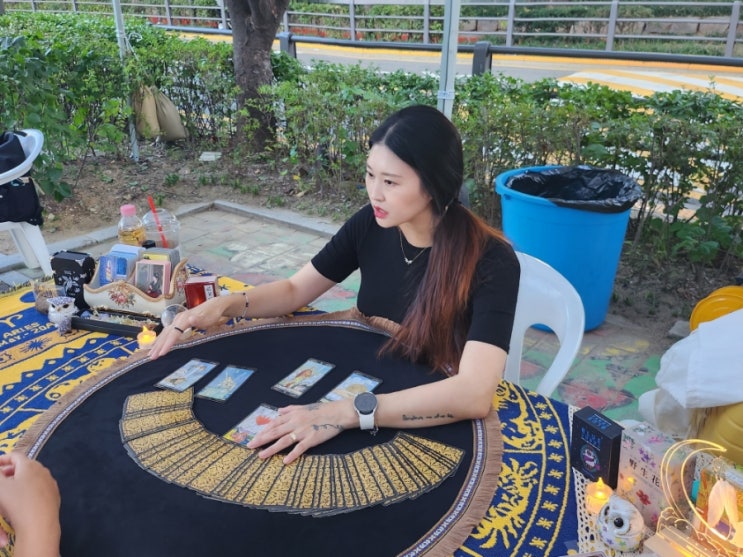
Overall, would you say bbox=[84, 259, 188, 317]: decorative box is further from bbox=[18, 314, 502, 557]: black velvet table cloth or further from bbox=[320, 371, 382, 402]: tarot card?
bbox=[320, 371, 382, 402]: tarot card

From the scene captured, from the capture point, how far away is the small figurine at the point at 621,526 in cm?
106

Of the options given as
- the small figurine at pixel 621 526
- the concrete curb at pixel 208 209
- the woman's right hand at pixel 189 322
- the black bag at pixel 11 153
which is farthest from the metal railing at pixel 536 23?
the small figurine at pixel 621 526

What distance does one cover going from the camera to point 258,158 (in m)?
6.07

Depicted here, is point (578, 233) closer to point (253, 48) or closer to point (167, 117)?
point (253, 48)

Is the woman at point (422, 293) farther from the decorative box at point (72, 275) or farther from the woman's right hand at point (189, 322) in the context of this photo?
the decorative box at point (72, 275)

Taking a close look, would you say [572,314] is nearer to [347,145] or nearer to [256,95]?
[347,145]

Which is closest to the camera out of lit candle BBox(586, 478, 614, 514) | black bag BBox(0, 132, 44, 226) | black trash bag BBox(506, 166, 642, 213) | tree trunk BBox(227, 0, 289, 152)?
lit candle BBox(586, 478, 614, 514)

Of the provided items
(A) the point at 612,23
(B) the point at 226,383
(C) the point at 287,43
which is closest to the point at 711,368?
(B) the point at 226,383

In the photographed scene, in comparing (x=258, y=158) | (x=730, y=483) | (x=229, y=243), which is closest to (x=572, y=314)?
(x=730, y=483)

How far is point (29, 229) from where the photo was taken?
3.72 metres

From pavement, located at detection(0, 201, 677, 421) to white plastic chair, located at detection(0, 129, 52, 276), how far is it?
12cm

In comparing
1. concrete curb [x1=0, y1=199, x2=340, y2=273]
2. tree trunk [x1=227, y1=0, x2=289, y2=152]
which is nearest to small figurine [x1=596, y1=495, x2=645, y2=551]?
concrete curb [x1=0, y1=199, x2=340, y2=273]

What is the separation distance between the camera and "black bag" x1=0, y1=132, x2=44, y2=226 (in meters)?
3.53

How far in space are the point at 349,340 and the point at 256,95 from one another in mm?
4742
